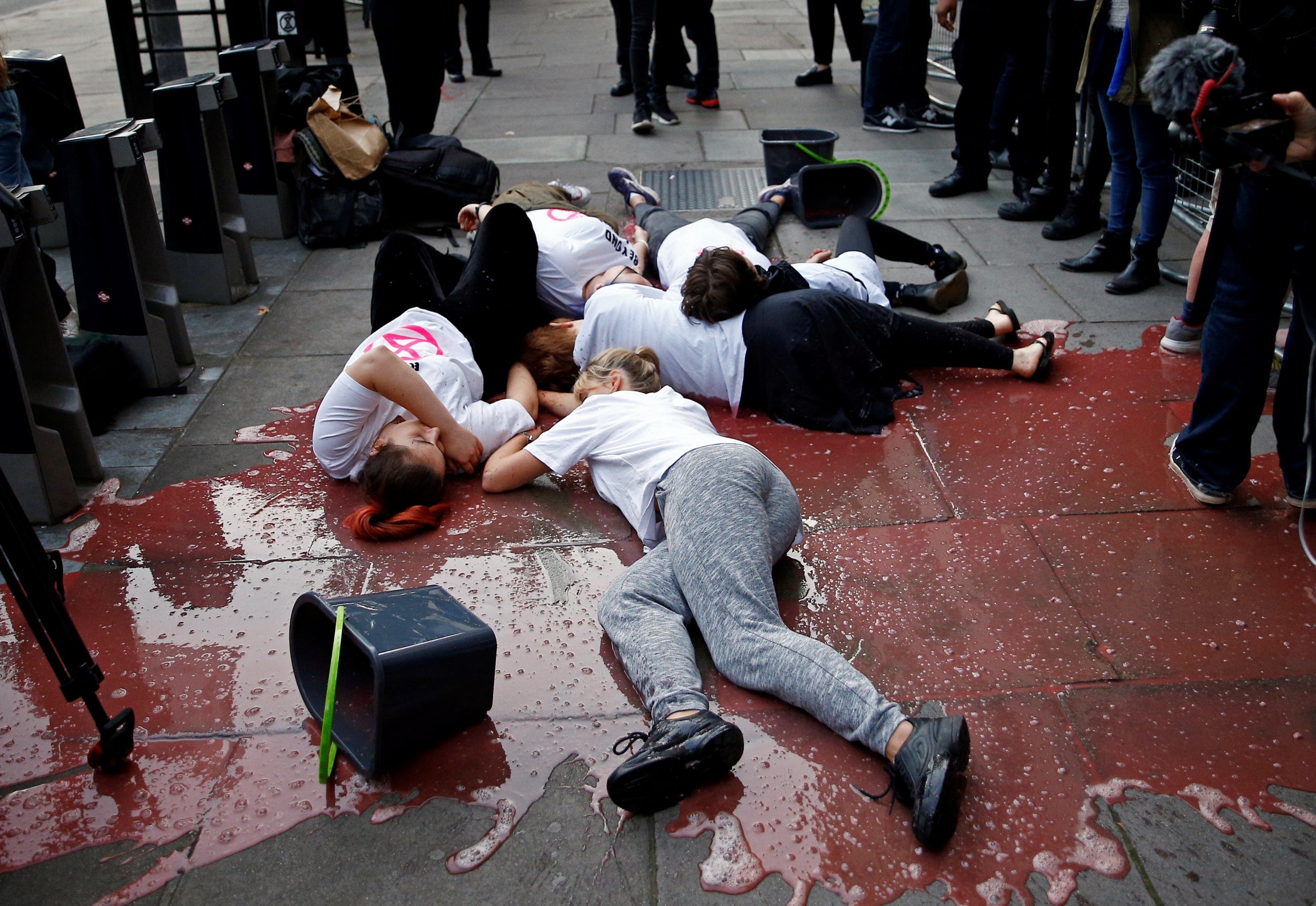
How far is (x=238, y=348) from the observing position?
16.1ft

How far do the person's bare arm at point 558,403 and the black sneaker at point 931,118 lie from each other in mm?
4998

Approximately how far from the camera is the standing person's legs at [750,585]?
2455 millimetres

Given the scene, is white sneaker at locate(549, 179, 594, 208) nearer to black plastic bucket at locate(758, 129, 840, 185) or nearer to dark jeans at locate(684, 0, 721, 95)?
black plastic bucket at locate(758, 129, 840, 185)

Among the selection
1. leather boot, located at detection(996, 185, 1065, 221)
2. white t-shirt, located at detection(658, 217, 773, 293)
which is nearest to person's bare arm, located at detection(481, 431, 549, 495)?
white t-shirt, located at detection(658, 217, 773, 293)

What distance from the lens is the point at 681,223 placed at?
17.8 feet

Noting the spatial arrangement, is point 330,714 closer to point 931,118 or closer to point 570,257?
point 570,257

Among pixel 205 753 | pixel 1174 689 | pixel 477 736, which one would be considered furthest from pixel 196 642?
pixel 1174 689

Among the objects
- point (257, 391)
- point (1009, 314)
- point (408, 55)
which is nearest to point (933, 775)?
point (1009, 314)

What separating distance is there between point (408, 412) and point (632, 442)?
0.99m

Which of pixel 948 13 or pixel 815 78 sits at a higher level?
pixel 948 13

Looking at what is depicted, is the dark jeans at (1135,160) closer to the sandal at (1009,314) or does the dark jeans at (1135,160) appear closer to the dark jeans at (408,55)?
the sandal at (1009,314)

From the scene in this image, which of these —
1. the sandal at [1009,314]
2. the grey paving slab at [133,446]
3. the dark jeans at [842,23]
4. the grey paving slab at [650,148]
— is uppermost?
the dark jeans at [842,23]

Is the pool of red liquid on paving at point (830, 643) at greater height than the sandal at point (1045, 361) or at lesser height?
lesser

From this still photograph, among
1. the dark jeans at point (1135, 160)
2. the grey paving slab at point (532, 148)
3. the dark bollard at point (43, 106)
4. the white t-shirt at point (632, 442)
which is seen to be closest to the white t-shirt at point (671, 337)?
the white t-shirt at point (632, 442)
